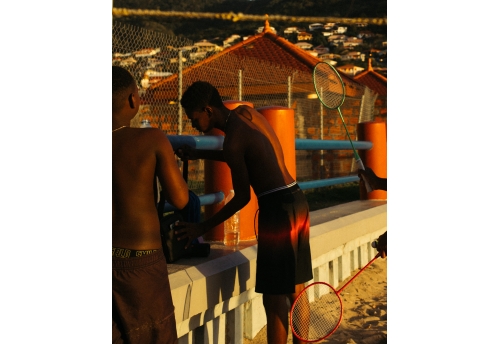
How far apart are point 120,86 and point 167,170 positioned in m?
0.32

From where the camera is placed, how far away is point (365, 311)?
3.63 m

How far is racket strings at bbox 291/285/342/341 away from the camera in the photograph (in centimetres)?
314

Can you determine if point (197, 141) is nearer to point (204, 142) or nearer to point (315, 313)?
point (204, 142)

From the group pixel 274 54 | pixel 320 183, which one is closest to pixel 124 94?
pixel 320 183

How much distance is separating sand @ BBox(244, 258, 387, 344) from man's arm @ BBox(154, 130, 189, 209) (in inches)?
44.6

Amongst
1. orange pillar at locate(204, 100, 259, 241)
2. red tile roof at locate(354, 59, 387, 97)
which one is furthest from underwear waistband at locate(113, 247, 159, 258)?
red tile roof at locate(354, 59, 387, 97)

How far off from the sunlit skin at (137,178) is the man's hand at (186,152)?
1.54ft

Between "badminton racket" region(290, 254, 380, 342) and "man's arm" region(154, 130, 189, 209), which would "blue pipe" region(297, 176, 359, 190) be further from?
"man's arm" region(154, 130, 189, 209)

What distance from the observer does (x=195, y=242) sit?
3.03 metres

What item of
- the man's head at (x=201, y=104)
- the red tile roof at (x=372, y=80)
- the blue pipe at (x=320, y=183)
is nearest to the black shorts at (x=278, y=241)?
the man's head at (x=201, y=104)
